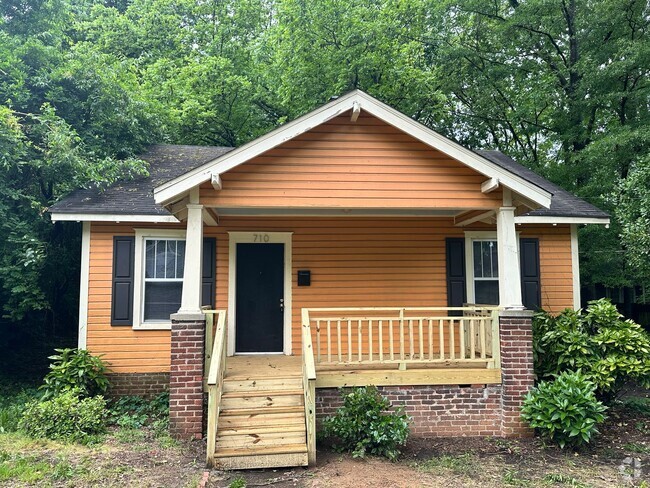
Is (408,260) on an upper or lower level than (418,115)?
lower

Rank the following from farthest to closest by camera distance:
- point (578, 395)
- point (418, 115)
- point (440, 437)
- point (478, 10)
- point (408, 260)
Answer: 1. point (418, 115)
2. point (478, 10)
3. point (408, 260)
4. point (440, 437)
5. point (578, 395)

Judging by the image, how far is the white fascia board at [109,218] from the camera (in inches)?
271

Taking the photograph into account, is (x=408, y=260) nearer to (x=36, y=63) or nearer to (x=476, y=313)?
(x=476, y=313)

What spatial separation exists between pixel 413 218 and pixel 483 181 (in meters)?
2.12

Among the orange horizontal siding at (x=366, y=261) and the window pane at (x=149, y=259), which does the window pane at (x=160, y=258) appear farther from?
the orange horizontal siding at (x=366, y=261)

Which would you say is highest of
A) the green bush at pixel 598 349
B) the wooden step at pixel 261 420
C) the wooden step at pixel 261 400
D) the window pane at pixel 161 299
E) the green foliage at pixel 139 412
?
the window pane at pixel 161 299

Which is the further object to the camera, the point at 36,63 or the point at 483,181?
the point at 36,63

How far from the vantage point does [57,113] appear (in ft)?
29.1

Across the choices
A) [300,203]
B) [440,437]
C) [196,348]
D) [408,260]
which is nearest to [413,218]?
→ [408,260]

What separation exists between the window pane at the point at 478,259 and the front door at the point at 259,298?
138 inches

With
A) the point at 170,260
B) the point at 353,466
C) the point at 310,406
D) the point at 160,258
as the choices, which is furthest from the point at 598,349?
the point at 160,258

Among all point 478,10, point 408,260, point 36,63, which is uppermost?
point 478,10

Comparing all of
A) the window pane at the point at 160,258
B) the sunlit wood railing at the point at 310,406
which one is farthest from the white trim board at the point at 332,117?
→ the sunlit wood railing at the point at 310,406

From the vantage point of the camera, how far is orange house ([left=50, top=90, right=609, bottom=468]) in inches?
216
